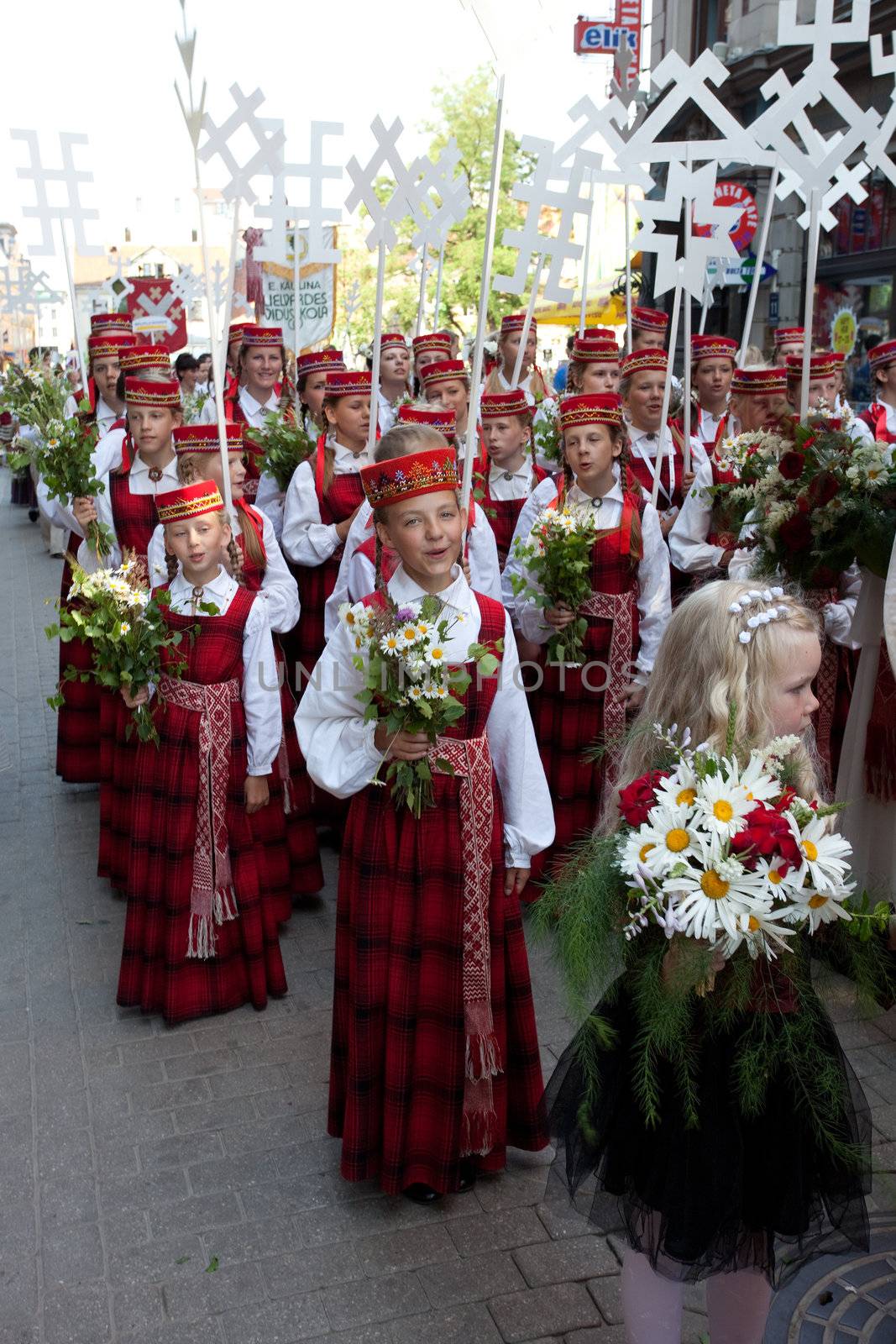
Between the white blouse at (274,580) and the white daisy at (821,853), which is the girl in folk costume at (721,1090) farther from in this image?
the white blouse at (274,580)

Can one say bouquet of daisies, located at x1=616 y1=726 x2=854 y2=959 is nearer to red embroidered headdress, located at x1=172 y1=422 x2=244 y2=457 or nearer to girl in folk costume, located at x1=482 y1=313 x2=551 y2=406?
red embroidered headdress, located at x1=172 y1=422 x2=244 y2=457

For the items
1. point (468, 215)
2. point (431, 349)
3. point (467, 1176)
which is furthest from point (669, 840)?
point (468, 215)

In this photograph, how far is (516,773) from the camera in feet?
11.6

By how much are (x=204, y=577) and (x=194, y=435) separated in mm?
906

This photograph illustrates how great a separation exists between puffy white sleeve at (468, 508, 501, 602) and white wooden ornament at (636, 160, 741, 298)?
149cm

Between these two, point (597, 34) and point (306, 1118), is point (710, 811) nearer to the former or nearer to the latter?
point (306, 1118)

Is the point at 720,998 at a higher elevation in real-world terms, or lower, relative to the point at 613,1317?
higher

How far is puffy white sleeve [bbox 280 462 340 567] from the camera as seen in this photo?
19.3 ft

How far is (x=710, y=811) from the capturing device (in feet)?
7.00

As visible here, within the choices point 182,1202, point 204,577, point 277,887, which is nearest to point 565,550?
point 204,577

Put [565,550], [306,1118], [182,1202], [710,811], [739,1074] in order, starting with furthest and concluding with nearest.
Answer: [565,550]
[306,1118]
[182,1202]
[739,1074]
[710,811]

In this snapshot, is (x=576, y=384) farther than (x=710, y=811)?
Yes

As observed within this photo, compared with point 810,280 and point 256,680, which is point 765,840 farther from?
point 810,280

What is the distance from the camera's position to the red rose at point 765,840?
6.82 ft
